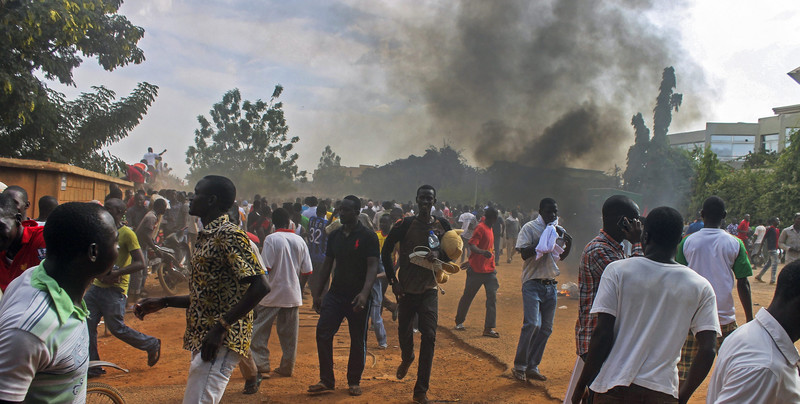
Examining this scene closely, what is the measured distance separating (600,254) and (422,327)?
237 centimetres

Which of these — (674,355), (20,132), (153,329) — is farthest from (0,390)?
(20,132)

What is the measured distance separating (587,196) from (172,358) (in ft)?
78.7

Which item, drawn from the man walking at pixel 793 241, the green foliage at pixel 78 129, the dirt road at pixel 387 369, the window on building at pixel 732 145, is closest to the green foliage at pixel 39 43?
the green foliage at pixel 78 129

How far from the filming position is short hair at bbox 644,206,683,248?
2.59 m

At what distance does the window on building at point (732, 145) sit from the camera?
5353 centimetres

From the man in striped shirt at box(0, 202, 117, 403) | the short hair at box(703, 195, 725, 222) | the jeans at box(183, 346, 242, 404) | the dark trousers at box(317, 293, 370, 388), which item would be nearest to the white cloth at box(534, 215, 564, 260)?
the short hair at box(703, 195, 725, 222)

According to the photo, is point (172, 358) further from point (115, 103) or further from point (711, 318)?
point (115, 103)

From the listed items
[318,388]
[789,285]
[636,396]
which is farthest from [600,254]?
[318,388]

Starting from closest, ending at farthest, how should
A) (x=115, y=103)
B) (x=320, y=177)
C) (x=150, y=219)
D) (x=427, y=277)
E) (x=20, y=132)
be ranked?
(x=427, y=277) < (x=150, y=219) < (x=20, y=132) < (x=115, y=103) < (x=320, y=177)

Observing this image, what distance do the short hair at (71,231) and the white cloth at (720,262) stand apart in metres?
4.67

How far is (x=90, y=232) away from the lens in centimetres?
183

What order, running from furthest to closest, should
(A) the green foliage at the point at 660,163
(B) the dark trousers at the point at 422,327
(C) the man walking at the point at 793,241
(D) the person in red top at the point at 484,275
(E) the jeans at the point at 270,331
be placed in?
(A) the green foliage at the point at 660,163 < (C) the man walking at the point at 793,241 < (D) the person in red top at the point at 484,275 < (E) the jeans at the point at 270,331 < (B) the dark trousers at the point at 422,327

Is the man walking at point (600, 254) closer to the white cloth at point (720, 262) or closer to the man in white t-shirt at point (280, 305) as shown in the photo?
the white cloth at point (720, 262)

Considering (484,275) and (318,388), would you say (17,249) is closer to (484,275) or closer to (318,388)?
(318,388)
